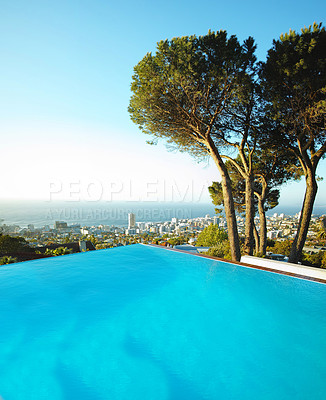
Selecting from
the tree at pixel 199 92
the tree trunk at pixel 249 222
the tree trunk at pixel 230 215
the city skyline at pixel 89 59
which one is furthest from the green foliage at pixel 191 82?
the tree trunk at pixel 249 222

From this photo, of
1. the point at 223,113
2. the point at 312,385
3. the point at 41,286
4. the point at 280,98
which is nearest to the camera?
the point at 312,385

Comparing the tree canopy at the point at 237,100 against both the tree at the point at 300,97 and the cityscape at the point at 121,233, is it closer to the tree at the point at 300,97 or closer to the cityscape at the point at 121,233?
the tree at the point at 300,97

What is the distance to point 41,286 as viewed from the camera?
351 centimetres

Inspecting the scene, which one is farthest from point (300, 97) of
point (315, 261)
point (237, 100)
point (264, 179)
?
point (315, 261)

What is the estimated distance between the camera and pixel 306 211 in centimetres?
618

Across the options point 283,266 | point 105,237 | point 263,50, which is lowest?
point 105,237

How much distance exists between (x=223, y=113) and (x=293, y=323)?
5.89m

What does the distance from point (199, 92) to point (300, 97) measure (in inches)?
96.8

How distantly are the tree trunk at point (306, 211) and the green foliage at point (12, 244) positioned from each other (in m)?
9.43

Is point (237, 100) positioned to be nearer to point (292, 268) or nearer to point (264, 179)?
point (264, 179)

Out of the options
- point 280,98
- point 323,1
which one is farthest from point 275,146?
point 323,1

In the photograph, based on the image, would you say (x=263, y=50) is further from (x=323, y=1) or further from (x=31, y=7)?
(x=31, y=7)

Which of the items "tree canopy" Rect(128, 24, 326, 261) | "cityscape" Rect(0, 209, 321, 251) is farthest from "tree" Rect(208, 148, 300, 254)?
"cityscape" Rect(0, 209, 321, 251)

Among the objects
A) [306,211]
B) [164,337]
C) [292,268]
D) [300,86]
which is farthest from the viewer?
[306,211]
